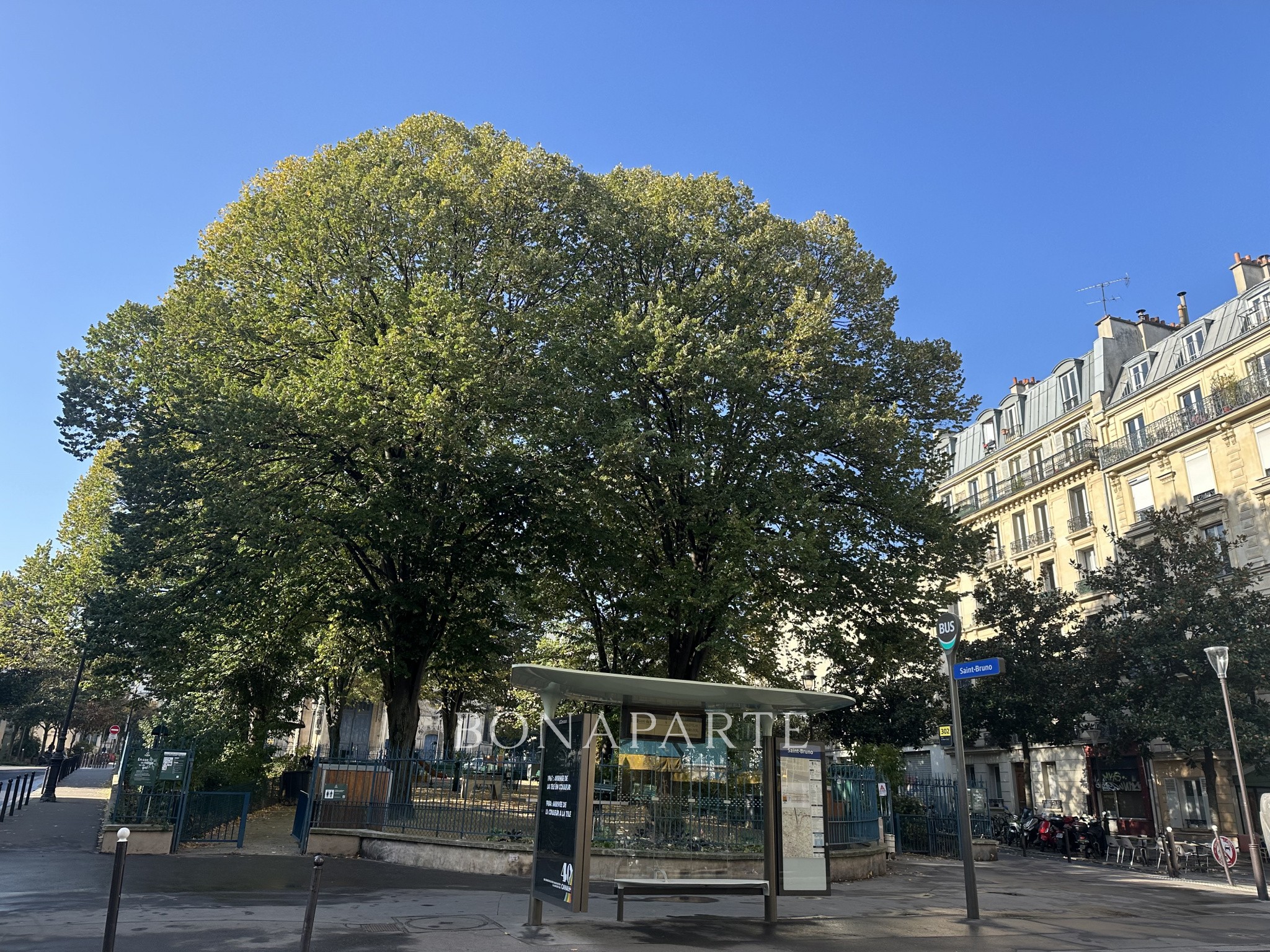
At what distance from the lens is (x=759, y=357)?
20766 millimetres

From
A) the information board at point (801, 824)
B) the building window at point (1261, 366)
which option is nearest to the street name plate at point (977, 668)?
the information board at point (801, 824)

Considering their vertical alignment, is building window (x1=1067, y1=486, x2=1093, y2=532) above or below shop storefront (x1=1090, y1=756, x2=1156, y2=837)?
above

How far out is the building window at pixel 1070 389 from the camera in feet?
140

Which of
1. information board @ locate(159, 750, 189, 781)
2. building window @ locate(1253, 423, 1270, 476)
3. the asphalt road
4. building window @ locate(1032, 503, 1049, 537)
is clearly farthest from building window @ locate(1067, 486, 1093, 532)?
information board @ locate(159, 750, 189, 781)

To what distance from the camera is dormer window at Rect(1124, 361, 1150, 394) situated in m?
38.9

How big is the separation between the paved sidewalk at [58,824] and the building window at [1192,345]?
41.8m

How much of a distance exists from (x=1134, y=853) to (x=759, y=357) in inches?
747

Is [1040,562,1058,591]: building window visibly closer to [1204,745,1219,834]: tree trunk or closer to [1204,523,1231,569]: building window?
[1204,523,1231,569]: building window

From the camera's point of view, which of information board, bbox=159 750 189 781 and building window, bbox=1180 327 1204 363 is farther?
building window, bbox=1180 327 1204 363

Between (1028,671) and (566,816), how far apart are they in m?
27.3

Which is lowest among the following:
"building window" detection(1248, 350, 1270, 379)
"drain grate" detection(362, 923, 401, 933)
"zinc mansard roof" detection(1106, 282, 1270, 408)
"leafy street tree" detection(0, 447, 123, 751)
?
"drain grate" detection(362, 923, 401, 933)

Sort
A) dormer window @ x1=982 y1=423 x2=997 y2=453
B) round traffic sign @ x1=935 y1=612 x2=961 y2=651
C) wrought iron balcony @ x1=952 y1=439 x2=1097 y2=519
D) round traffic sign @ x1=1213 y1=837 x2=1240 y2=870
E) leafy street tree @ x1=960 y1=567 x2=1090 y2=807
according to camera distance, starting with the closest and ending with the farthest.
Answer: round traffic sign @ x1=935 y1=612 x2=961 y2=651 → round traffic sign @ x1=1213 y1=837 x2=1240 y2=870 → leafy street tree @ x1=960 y1=567 x2=1090 y2=807 → wrought iron balcony @ x1=952 y1=439 x2=1097 y2=519 → dormer window @ x1=982 y1=423 x2=997 y2=453

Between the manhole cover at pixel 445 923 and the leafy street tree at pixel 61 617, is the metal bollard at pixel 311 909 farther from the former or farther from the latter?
the leafy street tree at pixel 61 617

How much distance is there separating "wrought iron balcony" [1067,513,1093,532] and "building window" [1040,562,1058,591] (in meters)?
2.30
